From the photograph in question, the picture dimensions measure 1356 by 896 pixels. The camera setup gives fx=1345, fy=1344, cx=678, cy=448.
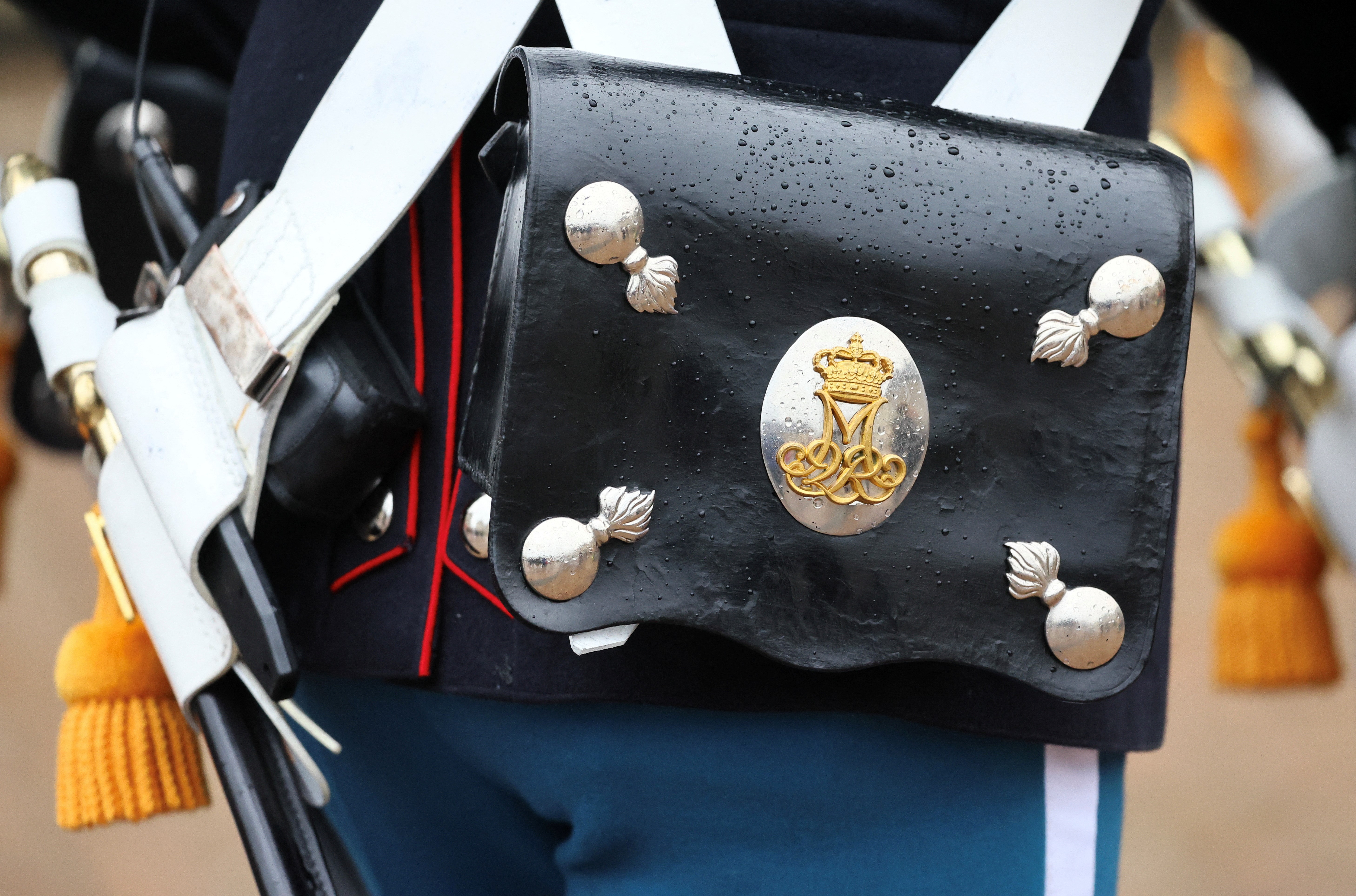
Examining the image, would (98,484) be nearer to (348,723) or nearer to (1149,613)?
(348,723)

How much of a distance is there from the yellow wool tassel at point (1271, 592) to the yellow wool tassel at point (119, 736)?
86 centimetres

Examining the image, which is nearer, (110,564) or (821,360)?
(821,360)

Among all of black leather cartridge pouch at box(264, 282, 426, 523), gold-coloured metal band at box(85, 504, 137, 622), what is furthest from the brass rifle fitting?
black leather cartridge pouch at box(264, 282, 426, 523)

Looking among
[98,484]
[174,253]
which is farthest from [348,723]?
[174,253]

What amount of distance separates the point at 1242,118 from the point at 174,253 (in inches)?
80.4

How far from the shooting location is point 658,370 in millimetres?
491

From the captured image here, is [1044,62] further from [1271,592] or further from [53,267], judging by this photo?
[1271,592]

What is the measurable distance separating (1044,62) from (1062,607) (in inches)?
9.1

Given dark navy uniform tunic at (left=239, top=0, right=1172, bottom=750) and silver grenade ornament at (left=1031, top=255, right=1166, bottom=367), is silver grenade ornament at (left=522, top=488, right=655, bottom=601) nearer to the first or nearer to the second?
dark navy uniform tunic at (left=239, top=0, right=1172, bottom=750)

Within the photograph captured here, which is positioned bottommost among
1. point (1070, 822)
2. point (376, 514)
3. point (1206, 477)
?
point (1070, 822)

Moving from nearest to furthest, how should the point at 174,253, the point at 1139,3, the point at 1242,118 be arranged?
the point at 1139,3 < the point at 174,253 < the point at 1242,118

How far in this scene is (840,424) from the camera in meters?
0.51

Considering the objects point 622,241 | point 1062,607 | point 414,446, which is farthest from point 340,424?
point 1062,607

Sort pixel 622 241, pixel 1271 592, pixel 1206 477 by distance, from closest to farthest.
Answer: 1. pixel 622 241
2. pixel 1271 592
3. pixel 1206 477
